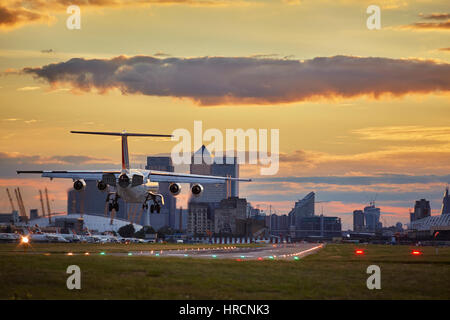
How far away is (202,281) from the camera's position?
121 feet

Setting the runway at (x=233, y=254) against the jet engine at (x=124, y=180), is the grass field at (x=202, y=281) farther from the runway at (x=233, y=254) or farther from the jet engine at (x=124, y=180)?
the jet engine at (x=124, y=180)

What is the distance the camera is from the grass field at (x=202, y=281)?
33156 millimetres

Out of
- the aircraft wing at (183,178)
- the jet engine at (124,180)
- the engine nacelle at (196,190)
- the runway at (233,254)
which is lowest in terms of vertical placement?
the runway at (233,254)

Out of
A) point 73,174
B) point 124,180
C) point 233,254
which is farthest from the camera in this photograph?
point 73,174

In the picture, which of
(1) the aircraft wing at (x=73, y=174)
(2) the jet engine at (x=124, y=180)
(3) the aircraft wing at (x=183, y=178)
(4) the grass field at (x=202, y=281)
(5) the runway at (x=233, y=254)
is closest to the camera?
(4) the grass field at (x=202, y=281)

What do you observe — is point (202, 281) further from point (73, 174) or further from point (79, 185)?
point (73, 174)

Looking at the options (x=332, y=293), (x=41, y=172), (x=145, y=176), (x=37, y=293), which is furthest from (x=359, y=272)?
(x=41, y=172)

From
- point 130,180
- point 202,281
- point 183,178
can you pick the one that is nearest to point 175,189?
point 183,178

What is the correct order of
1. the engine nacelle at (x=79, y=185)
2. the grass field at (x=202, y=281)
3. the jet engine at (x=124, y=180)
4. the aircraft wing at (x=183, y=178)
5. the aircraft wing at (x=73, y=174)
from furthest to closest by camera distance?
the aircraft wing at (x=183, y=178), the aircraft wing at (x=73, y=174), the engine nacelle at (x=79, y=185), the jet engine at (x=124, y=180), the grass field at (x=202, y=281)

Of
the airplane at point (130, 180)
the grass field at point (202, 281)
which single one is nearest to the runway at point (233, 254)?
the airplane at point (130, 180)
